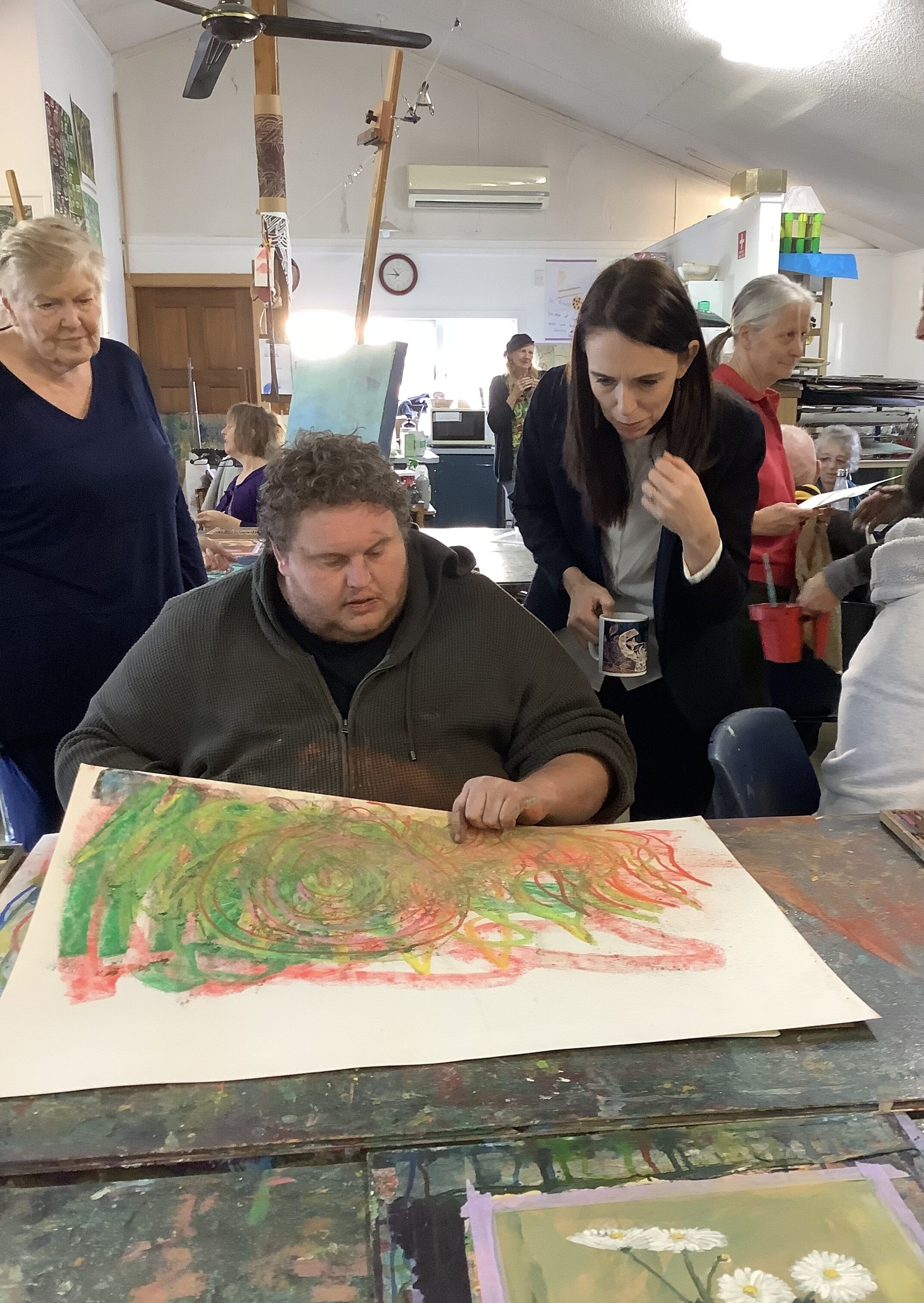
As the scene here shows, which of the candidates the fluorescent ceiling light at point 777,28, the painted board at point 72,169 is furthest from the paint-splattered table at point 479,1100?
the painted board at point 72,169

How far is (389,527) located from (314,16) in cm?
713

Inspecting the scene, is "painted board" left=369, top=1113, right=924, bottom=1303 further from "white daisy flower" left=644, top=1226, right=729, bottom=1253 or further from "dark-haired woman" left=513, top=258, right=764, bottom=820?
"dark-haired woman" left=513, top=258, right=764, bottom=820

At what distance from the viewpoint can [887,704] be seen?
1.22m

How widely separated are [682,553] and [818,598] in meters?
0.66

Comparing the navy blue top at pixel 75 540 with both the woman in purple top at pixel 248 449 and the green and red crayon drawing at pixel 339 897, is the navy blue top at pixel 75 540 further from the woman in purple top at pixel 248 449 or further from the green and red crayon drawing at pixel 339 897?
the woman in purple top at pixel 248 449

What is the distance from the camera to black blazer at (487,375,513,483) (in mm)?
5656

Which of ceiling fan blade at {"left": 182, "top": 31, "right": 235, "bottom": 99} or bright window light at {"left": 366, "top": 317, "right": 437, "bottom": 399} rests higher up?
ceiling fan blade at {"left": 182, "top": 31, "right": 235, "bottom": 99}

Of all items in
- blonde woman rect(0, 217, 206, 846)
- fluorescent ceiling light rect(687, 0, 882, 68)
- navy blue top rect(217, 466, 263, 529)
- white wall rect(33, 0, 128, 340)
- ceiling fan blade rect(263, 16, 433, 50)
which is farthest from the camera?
white wall rect(33, 0, 128, 340)

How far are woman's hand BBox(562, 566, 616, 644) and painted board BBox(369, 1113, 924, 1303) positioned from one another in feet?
3.13

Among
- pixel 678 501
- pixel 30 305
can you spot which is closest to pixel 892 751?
pixel 678 501

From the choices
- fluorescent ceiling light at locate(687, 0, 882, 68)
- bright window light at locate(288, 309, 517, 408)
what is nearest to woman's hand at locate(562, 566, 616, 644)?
fluorescent ceiling light at locate(687, 0, 882, 68)

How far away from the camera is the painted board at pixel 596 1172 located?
1.85ft

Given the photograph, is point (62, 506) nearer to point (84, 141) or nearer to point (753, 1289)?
point (753, 1289)

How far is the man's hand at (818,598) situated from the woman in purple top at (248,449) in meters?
2.12
